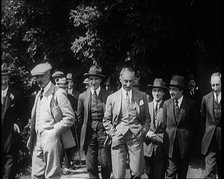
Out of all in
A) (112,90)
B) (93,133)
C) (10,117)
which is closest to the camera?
(10,117)

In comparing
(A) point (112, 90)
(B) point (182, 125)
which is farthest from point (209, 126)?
(A) point (112, 90)

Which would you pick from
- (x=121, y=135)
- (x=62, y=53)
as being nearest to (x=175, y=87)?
(x=121, y=135)

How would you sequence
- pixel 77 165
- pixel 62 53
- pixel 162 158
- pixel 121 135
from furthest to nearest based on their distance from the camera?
1. pixel 62 53
2. pixel 77 165
3. pixel 162 158
4. pixel 121 135

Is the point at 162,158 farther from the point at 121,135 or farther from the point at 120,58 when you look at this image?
the point at 120,58

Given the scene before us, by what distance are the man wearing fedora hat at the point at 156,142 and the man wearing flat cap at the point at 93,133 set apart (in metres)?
0.76

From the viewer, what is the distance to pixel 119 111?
6734 millimetres

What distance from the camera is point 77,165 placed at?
10.2m

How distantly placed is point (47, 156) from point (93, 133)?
5.49ft

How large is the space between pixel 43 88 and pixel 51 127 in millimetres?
649

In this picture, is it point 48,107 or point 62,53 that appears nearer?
point 48,107

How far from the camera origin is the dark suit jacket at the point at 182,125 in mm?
6793

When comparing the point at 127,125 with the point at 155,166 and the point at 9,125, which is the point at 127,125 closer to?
the point at 155,166

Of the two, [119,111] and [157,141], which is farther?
[157,141]

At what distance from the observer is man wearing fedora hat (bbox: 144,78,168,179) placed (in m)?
7.13
